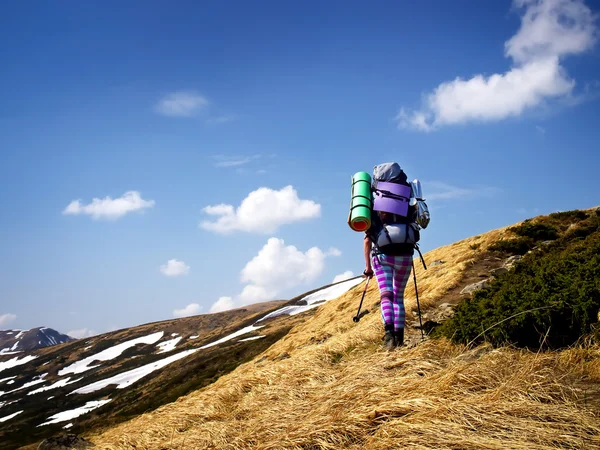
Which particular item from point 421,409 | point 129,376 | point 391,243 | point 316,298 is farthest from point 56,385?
point 421,409

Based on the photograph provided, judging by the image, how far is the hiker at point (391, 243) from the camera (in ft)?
21.5

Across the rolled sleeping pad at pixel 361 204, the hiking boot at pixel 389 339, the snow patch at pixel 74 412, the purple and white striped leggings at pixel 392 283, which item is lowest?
the snow patch at pixel 74 412

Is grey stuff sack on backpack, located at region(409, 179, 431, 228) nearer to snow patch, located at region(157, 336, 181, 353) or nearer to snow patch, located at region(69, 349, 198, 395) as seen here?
snow patch, located at region(69, 349, 198, 395)

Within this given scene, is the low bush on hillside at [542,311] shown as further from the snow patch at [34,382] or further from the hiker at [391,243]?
the snow patch at [34,382]

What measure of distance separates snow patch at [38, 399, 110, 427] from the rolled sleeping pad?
2221 inches

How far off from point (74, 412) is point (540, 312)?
6322 cm

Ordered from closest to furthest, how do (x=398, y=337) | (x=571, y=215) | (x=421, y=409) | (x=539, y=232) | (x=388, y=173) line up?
(x=421, y=409)
(x=398, y=337)
(x=388, y=173)
(x=539, y=232)
(x=571, y=215)

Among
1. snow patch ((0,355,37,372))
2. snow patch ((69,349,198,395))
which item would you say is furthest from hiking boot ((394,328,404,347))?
snow patch ((0,355,37,372))

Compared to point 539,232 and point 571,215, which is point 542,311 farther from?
point 571,215

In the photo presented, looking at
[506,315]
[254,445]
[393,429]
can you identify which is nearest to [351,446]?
[393,429]

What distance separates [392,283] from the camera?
671 centimetres

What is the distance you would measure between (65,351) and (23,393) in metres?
31.4

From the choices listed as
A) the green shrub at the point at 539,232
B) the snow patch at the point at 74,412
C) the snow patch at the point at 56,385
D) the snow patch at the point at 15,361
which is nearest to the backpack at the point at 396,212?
the green shrub at the point at 539,232

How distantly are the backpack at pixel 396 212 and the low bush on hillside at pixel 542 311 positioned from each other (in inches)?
58.6
